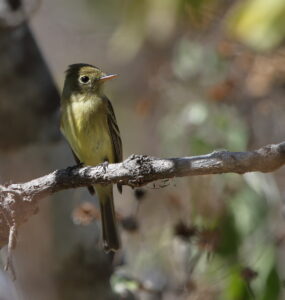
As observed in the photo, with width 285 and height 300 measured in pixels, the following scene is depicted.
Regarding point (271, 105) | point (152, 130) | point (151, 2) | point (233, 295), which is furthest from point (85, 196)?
point (152, 130)

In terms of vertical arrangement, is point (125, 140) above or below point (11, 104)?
above

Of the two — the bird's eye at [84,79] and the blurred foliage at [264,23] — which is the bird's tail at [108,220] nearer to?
the bird's eye at [84,79]

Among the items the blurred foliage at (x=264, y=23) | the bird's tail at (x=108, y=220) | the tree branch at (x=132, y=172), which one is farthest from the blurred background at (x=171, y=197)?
the blurred foliage at (x=264, y=23)

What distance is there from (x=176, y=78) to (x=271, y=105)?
2.88 feet

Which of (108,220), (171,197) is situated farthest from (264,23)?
(108,220)

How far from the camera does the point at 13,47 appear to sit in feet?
13.8

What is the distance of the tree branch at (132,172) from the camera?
242 centimetres

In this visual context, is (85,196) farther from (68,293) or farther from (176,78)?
(176,78)

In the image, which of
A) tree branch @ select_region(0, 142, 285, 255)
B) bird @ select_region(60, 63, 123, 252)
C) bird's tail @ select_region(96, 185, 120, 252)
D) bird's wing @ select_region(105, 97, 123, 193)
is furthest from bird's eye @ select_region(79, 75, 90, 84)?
tree branch @ select_region(0, 142, 285, 255)

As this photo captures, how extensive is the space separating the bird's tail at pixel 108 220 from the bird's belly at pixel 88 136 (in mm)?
217

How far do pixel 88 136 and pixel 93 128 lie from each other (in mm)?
76

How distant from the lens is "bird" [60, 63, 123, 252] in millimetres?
4523

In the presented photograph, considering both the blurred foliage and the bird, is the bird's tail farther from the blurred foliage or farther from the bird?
the blurred foliage

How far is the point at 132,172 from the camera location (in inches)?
103
